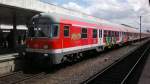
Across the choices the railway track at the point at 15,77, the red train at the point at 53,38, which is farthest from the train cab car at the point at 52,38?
the railway track at the point at 15,77

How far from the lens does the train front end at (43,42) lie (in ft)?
39.9

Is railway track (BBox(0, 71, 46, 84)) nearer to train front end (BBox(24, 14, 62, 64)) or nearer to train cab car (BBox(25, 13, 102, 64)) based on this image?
train front end (BBox(24, 14, 62, 64))

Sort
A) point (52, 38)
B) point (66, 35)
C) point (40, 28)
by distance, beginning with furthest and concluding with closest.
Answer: point (66, 35) → point (40, 28) → point (52, 38)

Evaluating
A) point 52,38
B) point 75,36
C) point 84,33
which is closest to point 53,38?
point 52,38

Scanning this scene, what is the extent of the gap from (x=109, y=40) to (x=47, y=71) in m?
11.1

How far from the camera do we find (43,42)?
40.7 feet

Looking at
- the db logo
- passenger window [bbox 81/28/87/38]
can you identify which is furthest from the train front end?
passenger window [bbox 81/28/87/38]

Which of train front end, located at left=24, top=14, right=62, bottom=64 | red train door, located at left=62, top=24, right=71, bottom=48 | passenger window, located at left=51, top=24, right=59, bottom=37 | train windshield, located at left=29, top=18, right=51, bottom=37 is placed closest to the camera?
train front end, located at left=24, top=14, right=62, bottom=64

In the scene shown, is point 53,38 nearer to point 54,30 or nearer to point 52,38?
point 52,38

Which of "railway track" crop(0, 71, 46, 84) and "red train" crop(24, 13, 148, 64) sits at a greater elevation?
"red train" crop(24, 13, 148, 64)

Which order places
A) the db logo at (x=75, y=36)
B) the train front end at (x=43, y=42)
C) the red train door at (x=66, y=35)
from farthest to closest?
the db logo at (x=75, y=36)
the red train door at (x=66, y=35)
the train front end at (x=43, y=42)

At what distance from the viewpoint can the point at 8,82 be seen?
34.4ft

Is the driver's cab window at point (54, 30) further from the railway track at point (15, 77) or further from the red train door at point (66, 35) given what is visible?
the railway track at point (15, 77)

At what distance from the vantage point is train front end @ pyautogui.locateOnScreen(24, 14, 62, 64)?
12.1 metres
